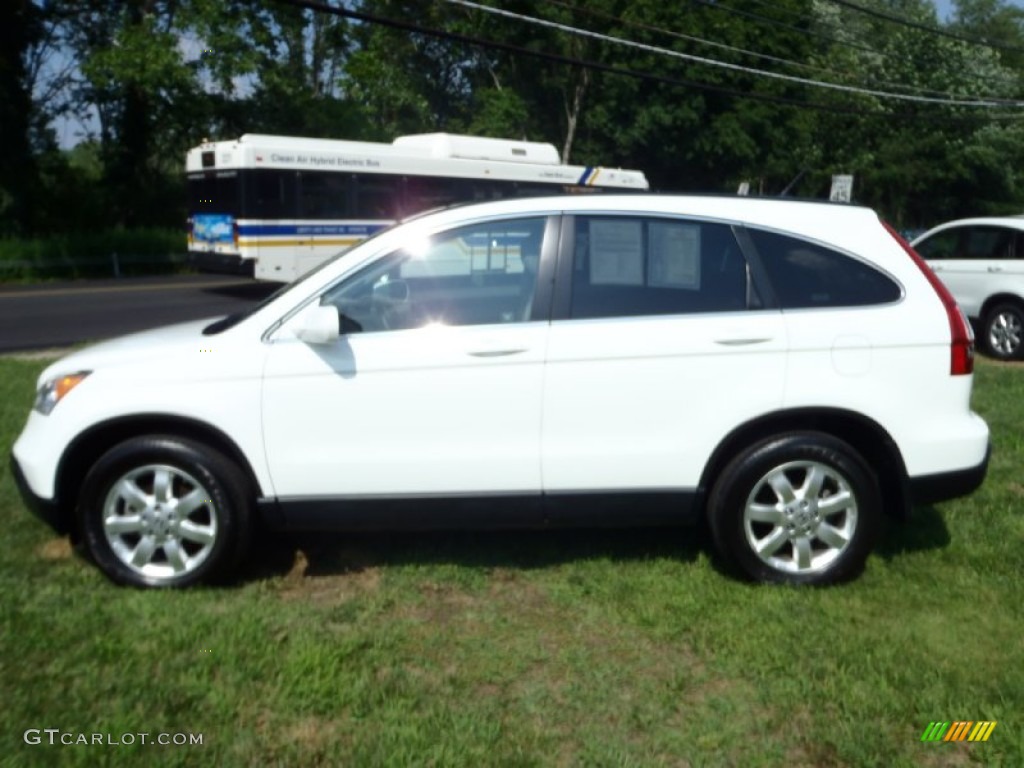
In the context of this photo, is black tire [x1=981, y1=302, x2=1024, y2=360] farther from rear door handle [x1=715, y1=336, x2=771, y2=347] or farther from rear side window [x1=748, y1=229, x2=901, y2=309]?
rear door handle [x1=715, y1=336, x2=771, y2=347]

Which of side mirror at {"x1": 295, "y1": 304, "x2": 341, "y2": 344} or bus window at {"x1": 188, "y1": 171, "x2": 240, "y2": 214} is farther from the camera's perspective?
bus window at {"x1": 188, "y1": 171, "x2": 240, "y2": 214}

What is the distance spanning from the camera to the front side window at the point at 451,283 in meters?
4.47

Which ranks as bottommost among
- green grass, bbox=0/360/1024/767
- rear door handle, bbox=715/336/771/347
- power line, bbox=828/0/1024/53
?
green grass, bbox=0/360/1024/767

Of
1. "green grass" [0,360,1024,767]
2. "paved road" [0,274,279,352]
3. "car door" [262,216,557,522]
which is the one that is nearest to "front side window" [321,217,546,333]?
"car door" [262,216,557,522]

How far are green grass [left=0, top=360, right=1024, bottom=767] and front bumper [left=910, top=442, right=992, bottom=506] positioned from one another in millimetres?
405

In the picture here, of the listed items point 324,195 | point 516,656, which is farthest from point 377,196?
point 516,656

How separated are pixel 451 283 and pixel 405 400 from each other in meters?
0.57

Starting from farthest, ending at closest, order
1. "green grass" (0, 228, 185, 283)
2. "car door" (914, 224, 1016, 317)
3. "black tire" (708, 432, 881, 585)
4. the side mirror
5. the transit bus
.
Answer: "green grass" (0, 228, 185, 283)
the transit bus
"car door" (914, 224, 1016, 317)
"black tire" (708, 432, 881, 585)
the side mirror

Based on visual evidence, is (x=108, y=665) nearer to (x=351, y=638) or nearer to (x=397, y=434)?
(x=351, y=638)

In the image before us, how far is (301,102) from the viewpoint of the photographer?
30766 mm

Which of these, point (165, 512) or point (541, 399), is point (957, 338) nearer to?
point (541, 399)

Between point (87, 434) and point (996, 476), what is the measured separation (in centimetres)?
517

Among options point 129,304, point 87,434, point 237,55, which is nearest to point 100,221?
point 237,55

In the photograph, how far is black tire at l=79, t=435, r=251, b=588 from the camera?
172 inches
